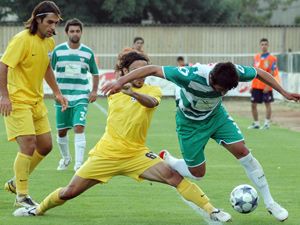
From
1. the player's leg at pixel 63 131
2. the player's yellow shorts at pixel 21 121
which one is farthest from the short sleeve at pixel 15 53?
the player's leg at pixel 63 131

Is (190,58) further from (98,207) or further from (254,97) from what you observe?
(98,207)

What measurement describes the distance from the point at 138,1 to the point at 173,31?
6.87 m

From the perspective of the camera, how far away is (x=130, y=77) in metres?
7.77

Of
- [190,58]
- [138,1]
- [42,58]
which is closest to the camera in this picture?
[42,58]

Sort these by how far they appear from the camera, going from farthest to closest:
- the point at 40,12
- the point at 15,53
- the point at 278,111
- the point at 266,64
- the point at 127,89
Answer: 1. the point at 278,111
2. the point at 266,64
3. the point at 40,12
4. the point at 15,53
5. the point at 127,89

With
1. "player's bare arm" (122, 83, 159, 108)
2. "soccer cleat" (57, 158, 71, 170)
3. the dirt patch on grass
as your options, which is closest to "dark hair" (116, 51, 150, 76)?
"player's bare arm" (122, 83, 159, 108)

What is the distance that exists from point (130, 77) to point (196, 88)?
2.63 ft

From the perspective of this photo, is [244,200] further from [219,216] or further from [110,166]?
[110,166]

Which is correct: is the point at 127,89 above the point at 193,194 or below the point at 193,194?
above

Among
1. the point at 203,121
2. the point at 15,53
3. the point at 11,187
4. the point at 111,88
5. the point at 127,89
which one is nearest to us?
the point at 111,88

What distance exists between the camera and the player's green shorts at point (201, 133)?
8703 mm

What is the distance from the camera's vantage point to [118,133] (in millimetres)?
8398

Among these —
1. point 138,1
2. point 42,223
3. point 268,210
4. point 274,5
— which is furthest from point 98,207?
point 274,5

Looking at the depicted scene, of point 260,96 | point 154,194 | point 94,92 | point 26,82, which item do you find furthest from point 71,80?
point 260,96
